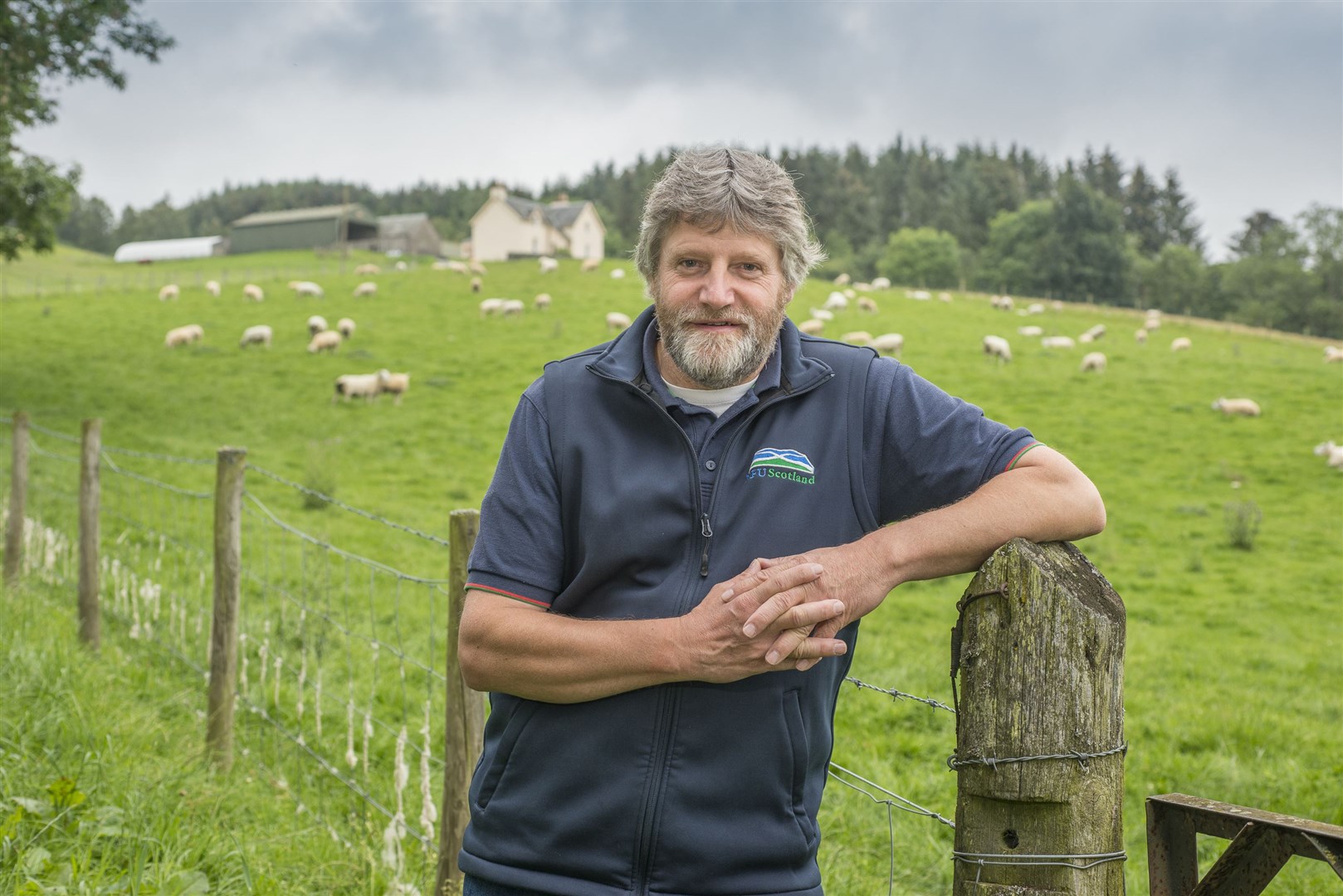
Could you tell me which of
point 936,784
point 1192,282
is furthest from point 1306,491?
point 1192,282

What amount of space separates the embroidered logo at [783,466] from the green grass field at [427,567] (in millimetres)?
2222

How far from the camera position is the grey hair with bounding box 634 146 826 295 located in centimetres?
225

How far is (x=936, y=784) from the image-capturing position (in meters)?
6.20

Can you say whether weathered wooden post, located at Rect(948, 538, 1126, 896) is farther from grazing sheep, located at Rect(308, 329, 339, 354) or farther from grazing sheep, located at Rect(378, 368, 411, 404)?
grazing sheep, located at Rect(308, 329, 339, 354)

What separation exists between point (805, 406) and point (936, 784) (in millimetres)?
4634

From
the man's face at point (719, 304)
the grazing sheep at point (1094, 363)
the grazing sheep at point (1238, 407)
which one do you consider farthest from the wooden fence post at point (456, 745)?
the grazing sheep at point (1094, 363)

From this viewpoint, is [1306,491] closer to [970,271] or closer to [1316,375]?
[1316,375]

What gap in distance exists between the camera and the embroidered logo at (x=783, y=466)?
217cm

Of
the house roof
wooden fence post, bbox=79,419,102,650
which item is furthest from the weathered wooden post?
the house roof

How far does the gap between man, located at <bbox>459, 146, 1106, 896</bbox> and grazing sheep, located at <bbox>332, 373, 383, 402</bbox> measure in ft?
68.6

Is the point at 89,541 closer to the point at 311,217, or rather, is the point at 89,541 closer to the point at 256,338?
the point at 256,338

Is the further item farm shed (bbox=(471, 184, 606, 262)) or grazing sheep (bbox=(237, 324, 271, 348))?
farm shed (bbox=(471, 184, 606, 262))

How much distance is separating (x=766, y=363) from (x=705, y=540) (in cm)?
44

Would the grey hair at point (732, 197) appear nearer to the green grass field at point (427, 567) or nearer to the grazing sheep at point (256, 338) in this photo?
the green grass field at point (427, 567)
